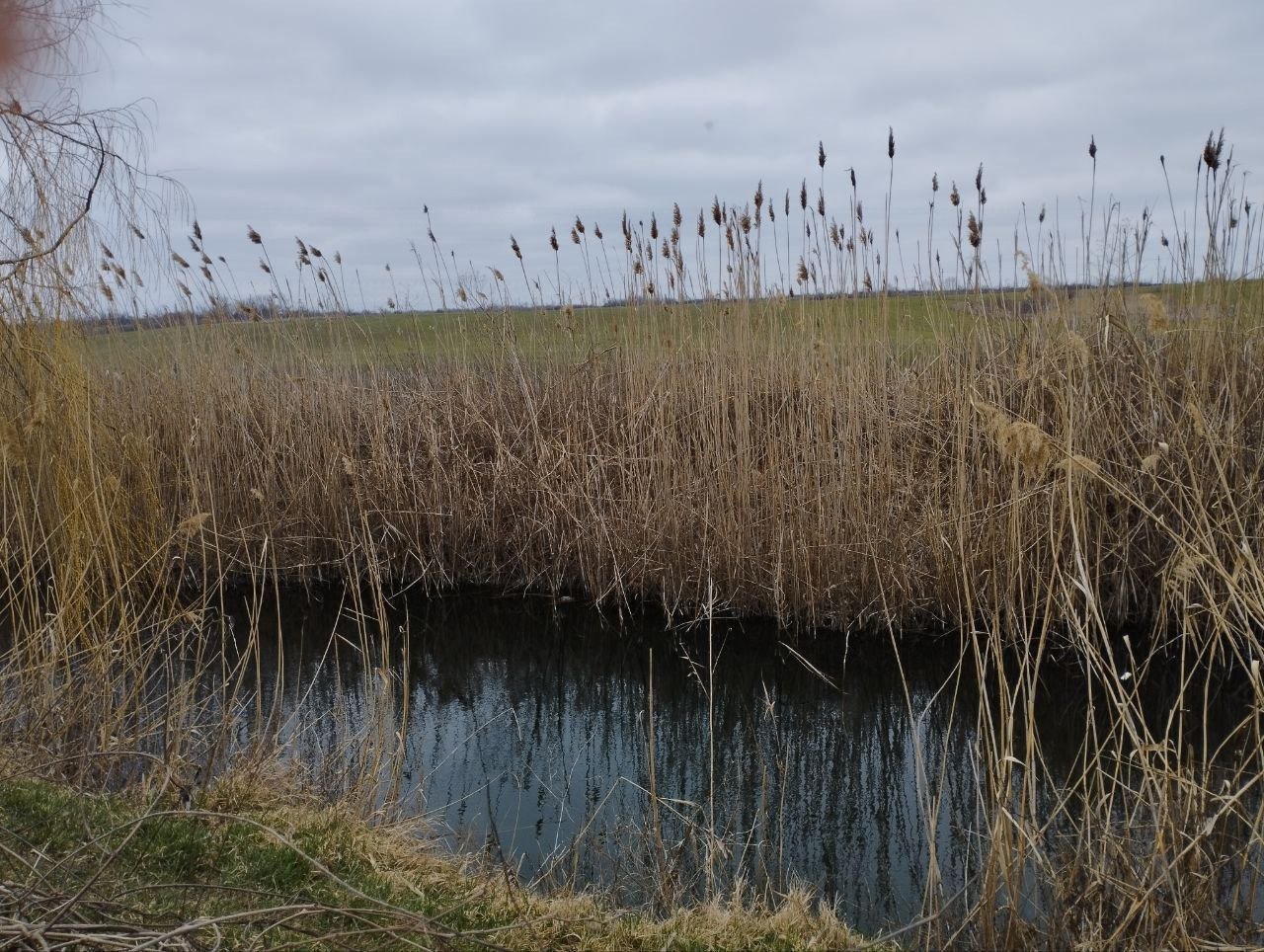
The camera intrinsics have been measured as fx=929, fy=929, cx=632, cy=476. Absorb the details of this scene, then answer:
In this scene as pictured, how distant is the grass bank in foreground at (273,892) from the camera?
1796mm

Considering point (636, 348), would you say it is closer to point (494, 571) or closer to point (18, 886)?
point (494, 571)

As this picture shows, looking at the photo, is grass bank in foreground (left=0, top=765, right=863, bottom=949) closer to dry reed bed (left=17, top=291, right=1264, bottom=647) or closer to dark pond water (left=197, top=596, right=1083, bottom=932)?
dark pond water (left=197, top=596, right=1083, bottom=932)

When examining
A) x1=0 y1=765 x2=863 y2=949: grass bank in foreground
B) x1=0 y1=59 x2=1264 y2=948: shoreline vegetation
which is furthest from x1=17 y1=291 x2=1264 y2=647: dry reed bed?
x1=0 y1=765 x2=863 y2=949: grass bank in foreground

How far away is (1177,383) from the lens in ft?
13.7

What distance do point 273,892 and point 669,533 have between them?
3.13 meters

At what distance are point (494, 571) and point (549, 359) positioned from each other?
4.48 feet

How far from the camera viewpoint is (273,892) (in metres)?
1.96

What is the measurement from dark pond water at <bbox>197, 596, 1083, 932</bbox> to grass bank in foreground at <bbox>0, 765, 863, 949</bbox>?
241mm

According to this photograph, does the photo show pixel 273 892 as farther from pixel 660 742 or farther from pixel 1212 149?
pixel 1212 149

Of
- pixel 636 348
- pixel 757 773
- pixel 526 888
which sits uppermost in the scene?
pixel 636 348

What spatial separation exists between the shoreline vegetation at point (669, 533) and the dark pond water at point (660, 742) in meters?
0.16

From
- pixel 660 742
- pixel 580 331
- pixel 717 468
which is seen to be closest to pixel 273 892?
pixel 660 742

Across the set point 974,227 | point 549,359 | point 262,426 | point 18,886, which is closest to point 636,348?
point 549,359

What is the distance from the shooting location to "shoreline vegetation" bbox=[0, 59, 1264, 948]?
204 cm
